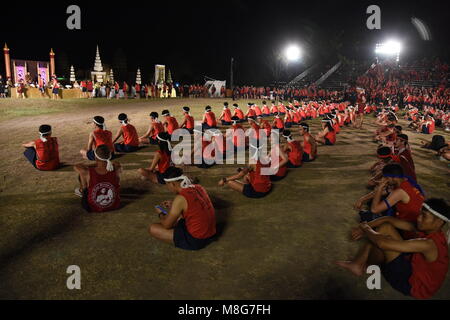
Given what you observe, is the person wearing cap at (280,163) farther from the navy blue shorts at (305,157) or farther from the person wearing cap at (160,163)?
the person wearing cap at (160,163)

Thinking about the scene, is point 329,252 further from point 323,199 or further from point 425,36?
point 425,36

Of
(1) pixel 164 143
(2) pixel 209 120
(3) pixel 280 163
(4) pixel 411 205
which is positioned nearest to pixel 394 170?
(4) pixel 411 205

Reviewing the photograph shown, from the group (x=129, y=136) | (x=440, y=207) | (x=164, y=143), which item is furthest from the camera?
(x=129, y=136)

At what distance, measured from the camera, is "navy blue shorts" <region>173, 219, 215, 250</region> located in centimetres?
425

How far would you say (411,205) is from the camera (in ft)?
14.2

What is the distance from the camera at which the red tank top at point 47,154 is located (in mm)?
7266

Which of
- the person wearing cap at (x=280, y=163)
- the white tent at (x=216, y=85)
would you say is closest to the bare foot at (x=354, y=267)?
the person wearing cap at (x=280, y=163)

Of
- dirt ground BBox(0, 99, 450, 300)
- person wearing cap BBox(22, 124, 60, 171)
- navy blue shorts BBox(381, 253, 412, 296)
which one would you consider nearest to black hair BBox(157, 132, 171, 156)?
dirt ground BBox(0, 99, 450, 300)

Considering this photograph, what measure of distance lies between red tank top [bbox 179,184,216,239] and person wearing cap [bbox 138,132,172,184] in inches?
112

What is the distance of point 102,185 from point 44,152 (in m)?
3.01

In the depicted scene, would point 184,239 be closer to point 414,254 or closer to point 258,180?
point 258,180

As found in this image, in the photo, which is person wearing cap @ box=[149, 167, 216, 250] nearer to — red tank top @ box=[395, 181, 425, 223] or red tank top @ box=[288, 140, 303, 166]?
red tank top @ box=[395, 181, 425, 223]

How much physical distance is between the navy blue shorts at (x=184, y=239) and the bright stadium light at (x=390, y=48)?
48.7m
